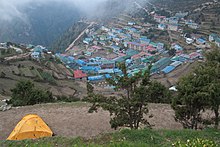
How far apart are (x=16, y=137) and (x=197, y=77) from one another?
21.4 feet

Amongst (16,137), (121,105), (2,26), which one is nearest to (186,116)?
(121,105)

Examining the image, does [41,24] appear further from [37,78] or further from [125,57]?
[37,78]

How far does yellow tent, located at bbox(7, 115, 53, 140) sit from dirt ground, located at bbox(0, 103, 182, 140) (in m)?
0.69

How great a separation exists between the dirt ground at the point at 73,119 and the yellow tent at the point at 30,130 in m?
0.69

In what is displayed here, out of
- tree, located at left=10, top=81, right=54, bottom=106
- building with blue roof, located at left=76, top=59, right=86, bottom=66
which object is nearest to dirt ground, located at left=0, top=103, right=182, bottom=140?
tree, located at left=10, top=81, right=54, bottom=106

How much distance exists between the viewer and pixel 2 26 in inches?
4582

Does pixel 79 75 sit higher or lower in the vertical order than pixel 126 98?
higher

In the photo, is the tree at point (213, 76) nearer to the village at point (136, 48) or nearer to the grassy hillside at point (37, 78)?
the grassy hillside at point (37, 78)

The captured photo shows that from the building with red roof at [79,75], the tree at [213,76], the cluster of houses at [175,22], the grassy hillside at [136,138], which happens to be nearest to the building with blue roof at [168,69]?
the building with red roof at [79,75]

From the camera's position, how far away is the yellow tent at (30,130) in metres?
9.41

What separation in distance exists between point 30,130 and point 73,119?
8.11 ft

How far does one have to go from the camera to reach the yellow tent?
30.9 feet

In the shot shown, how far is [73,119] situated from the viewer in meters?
11.7

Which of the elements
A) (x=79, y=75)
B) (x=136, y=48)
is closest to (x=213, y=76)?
(x=79, y=75)
